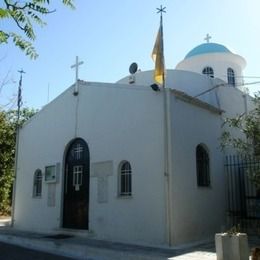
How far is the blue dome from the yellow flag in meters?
7.90

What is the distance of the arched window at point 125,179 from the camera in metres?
11.7

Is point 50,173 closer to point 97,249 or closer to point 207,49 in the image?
point 97,249

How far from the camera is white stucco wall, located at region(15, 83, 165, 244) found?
35.6ft

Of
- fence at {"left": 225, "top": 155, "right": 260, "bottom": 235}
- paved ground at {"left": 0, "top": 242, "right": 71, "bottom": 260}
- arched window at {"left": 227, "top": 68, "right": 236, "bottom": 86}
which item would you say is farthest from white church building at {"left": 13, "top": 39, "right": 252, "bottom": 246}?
arched window at {"left": 227, "top": 68, "right": 236, "bottom": 86}

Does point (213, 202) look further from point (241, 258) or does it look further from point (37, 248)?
point (37, 248)

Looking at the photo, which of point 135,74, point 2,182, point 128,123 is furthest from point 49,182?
point 2,182

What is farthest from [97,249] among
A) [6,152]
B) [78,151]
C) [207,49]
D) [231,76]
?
[6,152]

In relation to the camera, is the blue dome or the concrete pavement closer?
the concrete pavement

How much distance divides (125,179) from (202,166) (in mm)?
2627

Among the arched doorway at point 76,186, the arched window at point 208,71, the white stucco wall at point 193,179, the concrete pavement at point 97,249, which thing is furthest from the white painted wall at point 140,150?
the arched window at point 208,71

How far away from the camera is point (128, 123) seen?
38.9ft

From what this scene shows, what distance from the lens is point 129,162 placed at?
11.6 meters

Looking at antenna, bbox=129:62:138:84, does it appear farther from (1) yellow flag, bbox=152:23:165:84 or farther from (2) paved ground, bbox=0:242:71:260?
(2) paved ground, bbox=0:242:71:260

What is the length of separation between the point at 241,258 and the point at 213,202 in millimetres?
4510
